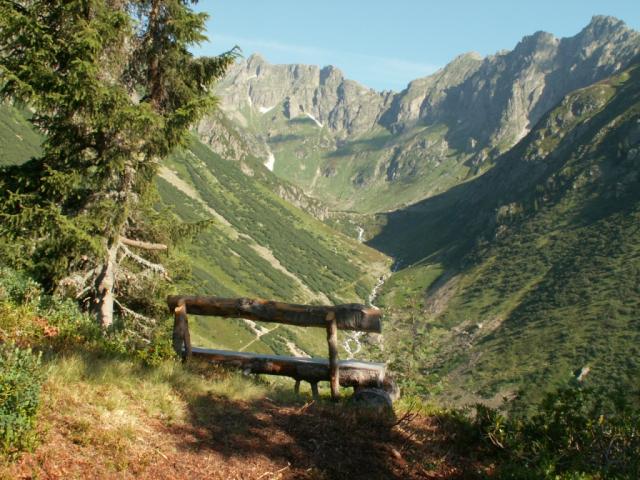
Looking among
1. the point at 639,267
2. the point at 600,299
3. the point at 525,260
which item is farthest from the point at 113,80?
the point at 525,260

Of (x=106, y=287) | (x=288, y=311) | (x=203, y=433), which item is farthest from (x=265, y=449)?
(x=106, y=287)

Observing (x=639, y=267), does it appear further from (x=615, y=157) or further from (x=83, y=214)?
(x=83, y=214)

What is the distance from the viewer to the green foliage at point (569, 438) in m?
6.72

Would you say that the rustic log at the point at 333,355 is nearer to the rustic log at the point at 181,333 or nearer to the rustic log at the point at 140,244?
the rustic log at the point at 181,333

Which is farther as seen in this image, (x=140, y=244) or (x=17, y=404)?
(x=140, y=244)

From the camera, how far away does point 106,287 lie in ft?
46.2

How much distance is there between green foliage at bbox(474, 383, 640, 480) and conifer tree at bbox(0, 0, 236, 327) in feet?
33.3

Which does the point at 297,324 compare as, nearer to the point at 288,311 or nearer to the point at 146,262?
the point at 288,311

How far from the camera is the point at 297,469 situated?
6723 millimetres

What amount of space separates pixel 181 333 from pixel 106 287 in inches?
204

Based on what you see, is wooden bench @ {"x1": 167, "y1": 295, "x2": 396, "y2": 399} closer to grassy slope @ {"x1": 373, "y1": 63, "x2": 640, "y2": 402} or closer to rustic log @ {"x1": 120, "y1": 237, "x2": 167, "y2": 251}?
grassy slope @ {"x1": 373, "y1": 63, "x2": 640, "y2": 402}

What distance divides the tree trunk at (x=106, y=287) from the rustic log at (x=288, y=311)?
4.85 metres

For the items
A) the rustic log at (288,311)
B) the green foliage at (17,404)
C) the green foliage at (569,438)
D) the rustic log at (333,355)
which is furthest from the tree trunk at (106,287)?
the green foliage at (569,438)

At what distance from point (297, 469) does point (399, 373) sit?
10.6m
